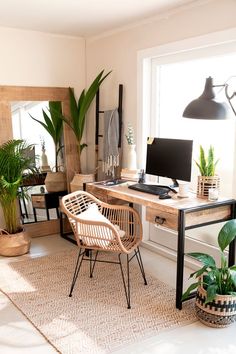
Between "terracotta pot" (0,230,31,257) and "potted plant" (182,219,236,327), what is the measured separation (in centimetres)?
182

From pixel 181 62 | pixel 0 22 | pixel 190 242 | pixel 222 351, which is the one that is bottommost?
pixel 222 351

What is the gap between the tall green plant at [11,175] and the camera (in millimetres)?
3529

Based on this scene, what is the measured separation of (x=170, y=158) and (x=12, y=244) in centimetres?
175

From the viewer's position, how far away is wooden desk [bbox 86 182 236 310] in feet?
8.34

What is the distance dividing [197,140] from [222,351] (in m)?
1.79

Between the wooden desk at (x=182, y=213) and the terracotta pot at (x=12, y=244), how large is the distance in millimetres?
1331

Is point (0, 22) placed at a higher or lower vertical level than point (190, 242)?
higher

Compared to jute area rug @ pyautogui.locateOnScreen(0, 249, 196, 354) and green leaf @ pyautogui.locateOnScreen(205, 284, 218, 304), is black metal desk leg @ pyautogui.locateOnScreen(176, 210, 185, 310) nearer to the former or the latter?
jute area rug @ pyautogui.locateOnScreen(0, 249, 196, 354)

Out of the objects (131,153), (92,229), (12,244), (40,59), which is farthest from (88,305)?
(40,59)

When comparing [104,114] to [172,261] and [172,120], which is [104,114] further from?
[172,261]

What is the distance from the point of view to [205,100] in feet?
8.05

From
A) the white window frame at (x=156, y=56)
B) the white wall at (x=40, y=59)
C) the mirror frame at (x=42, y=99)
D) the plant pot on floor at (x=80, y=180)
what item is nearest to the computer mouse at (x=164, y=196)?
the white window frame at (x=156, y=56)

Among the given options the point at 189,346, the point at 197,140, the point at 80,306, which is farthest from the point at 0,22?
the point at 189,346

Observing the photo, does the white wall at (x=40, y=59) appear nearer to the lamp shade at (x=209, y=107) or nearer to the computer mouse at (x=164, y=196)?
the computer mouse at (x=164, y=196)
